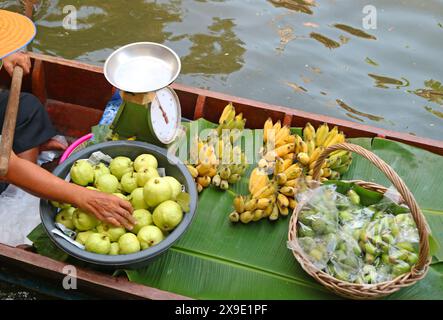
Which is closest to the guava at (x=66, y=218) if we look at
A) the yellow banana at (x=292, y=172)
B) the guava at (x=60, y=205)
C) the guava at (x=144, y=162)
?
the guava at (x=60, y=205)

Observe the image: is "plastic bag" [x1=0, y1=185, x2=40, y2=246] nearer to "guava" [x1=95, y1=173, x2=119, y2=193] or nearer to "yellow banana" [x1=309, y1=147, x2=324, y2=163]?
"guava" [x1=95, y1=173, x2=119, y2=193]

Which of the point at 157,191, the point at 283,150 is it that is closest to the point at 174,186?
the point at 157,191

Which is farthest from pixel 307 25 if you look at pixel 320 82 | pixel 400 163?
pixel 400 163

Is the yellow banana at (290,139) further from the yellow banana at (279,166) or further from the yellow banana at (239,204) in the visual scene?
the yellow banana at (239,204)

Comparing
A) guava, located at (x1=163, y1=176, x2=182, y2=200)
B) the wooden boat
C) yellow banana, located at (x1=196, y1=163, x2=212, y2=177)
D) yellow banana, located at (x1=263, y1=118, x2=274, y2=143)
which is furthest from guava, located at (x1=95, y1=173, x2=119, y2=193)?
yellow banana, located at (x1=263, y1=118, x2=274, y2=143)

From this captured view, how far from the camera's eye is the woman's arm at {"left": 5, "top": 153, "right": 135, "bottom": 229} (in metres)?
1.89

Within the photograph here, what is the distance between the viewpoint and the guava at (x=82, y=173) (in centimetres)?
210

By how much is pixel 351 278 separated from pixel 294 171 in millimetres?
632

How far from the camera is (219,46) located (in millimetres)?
4410

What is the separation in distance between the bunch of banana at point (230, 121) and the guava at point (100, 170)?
2.31 feet

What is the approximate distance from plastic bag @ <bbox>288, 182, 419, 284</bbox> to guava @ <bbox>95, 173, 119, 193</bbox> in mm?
862

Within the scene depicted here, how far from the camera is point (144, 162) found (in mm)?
2207

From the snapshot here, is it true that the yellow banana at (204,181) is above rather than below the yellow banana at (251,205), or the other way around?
below
